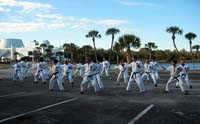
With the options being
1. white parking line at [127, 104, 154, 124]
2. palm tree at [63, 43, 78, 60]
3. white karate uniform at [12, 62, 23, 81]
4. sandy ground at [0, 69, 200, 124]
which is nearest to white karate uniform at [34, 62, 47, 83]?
white karate uniform at [12, 62, 23, 81]

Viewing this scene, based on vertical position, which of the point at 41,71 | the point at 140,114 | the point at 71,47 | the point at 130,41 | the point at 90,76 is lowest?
the point at 140,114

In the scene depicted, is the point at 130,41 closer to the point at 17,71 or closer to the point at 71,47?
the point at 71,47

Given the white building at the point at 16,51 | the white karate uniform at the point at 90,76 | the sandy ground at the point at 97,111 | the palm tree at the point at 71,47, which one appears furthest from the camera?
the white building at the point at 16,51

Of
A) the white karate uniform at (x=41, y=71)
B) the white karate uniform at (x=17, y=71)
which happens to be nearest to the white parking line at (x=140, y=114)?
the white karate uniform at (x=41, y=71)

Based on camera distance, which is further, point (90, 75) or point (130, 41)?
point (130, 41)

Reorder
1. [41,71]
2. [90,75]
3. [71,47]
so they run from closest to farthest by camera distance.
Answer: [90,75]
[41,71]
[71,47]

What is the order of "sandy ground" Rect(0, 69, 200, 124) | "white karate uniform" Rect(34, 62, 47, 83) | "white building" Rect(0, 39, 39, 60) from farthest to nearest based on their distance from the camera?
"white building" Rect(0, 39, 39, 60) → "white karate uniform" Rect(34, 62, 47, 83) → "sandy ground" Rect(0, 69, 200, 124)

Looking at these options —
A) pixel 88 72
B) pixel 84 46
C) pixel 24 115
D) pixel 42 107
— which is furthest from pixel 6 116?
pixel 84 46

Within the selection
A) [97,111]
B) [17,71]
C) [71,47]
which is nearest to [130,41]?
[71,47]

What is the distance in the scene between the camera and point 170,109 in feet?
37.0

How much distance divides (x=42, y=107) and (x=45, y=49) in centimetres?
12981

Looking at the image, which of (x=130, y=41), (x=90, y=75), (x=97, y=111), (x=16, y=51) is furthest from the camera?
(x=16, y=51)

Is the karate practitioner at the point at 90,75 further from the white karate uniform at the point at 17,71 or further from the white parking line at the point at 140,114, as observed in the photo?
the white karate uniform at the point at 17,71

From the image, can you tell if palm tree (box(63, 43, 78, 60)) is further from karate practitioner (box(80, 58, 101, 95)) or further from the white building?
karate practitioner (box(80, 58, 101, 95))
